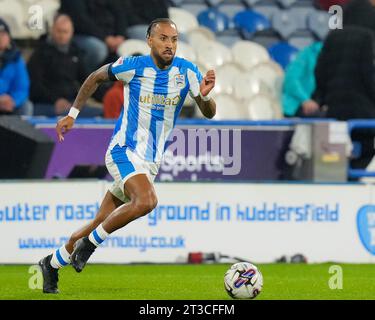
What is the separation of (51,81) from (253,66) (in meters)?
3.63

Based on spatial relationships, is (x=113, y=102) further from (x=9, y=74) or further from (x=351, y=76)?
(x=351, y=76)

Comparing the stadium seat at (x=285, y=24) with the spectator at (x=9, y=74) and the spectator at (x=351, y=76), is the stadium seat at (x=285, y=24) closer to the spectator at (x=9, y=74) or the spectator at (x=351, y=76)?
the spectator at (x=351, y=76)

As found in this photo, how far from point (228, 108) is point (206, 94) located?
6797 millimetres

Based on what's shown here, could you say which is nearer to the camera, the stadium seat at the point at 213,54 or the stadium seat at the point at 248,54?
the stadium seat at the point at 213,54

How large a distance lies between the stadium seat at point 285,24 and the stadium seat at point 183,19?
1751mm

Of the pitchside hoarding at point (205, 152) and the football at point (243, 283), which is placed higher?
the pitchside hoarding at point (205, 152)

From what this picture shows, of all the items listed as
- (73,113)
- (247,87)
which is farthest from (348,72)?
(73,113)

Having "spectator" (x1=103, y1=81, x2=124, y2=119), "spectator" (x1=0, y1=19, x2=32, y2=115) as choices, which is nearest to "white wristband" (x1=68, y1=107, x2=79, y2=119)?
"spectator" (x1=0, y1=19, x2=32, y2=115)

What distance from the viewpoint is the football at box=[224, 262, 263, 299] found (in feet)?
30.7

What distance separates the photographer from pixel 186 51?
16.8 metres

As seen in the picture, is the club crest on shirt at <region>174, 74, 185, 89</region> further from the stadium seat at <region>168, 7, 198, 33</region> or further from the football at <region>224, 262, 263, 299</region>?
the stadium seat at <region>168, 7, 198, 33</region>

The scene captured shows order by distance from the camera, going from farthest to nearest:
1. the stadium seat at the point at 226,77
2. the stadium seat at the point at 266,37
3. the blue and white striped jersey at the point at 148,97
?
the stadium seat at the point at 266,37, the stadium seat at the point at 226,77, the blue and white striped jersey at the point at 148,97

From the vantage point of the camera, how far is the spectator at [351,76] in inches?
583

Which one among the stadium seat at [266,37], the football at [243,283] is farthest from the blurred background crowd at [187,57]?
the football at [243,283]
